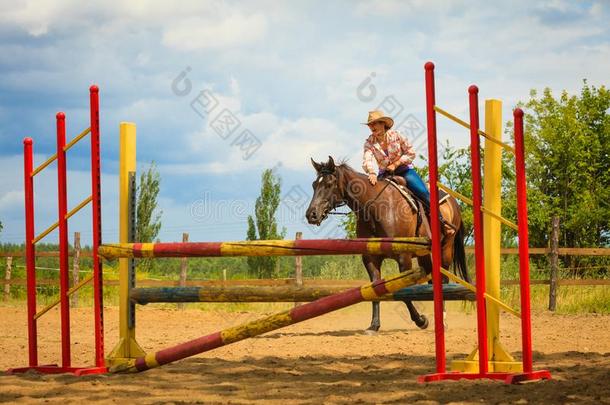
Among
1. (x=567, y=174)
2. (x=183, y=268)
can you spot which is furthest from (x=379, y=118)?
(x=567, y=174)

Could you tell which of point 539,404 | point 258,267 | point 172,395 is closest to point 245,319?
point 172,395

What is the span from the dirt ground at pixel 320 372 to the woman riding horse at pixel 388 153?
1749 millimetres

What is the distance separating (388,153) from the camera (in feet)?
28.6

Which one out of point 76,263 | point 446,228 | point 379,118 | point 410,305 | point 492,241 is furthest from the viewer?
point 76,263

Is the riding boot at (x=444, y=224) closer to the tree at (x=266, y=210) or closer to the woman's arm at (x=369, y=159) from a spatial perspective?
the woman's arm at (x=369, y=159)

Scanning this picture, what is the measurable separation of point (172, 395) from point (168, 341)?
426 centimetres

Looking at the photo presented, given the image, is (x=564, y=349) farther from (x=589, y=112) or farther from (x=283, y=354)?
(x=589, y=112)

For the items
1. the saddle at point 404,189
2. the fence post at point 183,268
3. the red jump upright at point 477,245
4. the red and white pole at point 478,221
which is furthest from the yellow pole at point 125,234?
the fence post at point 183,268

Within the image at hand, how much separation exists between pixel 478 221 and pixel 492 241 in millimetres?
352

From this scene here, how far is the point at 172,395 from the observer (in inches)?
192

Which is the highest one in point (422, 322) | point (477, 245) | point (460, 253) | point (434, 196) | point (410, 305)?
point (434, 196)

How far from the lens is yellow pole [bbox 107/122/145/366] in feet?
19.6

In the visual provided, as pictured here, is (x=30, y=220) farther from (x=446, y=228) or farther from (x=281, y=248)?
(x=446, y=228)

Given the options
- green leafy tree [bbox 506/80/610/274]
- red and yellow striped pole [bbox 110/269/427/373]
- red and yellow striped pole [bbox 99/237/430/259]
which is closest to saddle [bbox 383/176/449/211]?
red and yellow striped pole [bbox 99/237/430/259]
